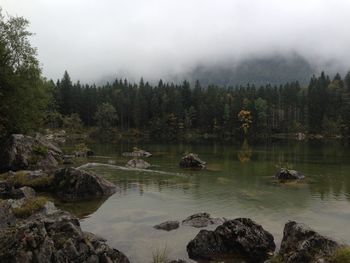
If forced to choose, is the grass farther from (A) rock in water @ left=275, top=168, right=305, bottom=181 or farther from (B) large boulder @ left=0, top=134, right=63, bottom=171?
(B) large boulder @ left=0, top=134, right=63, bottom=171

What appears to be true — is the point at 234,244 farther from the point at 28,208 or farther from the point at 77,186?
the point at 77,186

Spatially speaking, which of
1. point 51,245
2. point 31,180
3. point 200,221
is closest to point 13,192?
point 31,180

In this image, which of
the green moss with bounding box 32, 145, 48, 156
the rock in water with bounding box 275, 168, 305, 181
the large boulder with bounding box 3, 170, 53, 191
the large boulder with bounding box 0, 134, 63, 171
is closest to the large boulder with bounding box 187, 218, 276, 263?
the large boulder with bounding box 3, 170, 53, 191

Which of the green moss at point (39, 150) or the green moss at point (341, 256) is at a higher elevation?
the green moss at point (39, 150)

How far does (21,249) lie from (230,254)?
37.6 ft

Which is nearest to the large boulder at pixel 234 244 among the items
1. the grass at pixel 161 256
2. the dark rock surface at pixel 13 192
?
the grass at pixel 161 256

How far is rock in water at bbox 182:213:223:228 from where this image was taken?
30734mm

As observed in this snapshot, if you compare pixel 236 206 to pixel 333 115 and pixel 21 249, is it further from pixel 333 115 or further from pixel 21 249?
pixel 333 115

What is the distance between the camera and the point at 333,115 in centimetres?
19050

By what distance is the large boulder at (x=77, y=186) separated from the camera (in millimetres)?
41281

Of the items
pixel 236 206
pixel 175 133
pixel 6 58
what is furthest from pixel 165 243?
pixel 175 133

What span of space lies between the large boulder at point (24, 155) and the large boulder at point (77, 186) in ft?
55.3

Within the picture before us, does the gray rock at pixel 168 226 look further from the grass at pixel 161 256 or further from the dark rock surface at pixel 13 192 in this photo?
the dark rock surface at pixel 13 192

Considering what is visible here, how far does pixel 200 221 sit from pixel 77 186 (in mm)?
15457
